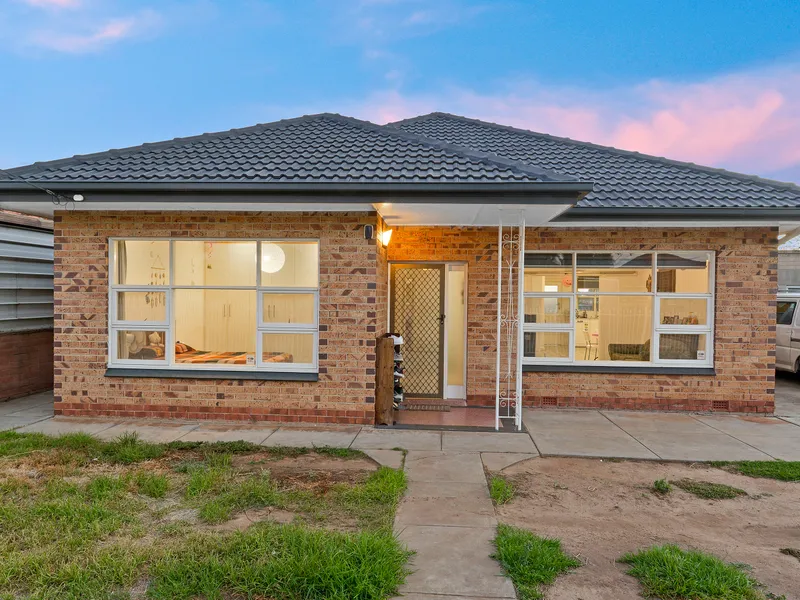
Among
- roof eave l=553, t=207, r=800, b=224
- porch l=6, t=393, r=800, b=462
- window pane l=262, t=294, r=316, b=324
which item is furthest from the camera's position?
window pane l=262, t=294, r=316, b=324

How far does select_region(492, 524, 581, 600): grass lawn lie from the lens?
10.2 ft

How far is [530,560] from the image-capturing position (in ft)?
10.9

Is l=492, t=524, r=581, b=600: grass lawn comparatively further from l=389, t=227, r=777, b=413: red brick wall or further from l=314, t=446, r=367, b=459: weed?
l=389, t=227, r=777, b=413: red brick wall

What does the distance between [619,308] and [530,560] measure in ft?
20.3

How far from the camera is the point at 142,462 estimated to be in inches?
209

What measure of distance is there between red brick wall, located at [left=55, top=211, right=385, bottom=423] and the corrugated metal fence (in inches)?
72.4

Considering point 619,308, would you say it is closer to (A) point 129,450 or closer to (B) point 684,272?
(B) point 684,272

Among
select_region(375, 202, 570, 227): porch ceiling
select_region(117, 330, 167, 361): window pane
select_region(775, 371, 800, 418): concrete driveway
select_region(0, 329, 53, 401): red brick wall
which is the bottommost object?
select_region(775, 371, 800, 418): concrete driveway

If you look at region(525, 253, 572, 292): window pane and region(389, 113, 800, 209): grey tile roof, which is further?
region(525, 253, 572, 292): window pane

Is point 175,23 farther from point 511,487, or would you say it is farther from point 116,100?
point 511,487

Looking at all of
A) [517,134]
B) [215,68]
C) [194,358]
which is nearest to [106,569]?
[194,358]

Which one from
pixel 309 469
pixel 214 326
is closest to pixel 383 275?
pixel 214 326

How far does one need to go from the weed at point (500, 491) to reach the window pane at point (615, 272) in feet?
15.3

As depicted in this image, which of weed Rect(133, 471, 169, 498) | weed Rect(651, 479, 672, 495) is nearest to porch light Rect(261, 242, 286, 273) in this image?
weed Rect(133, 471, 169, 498)
